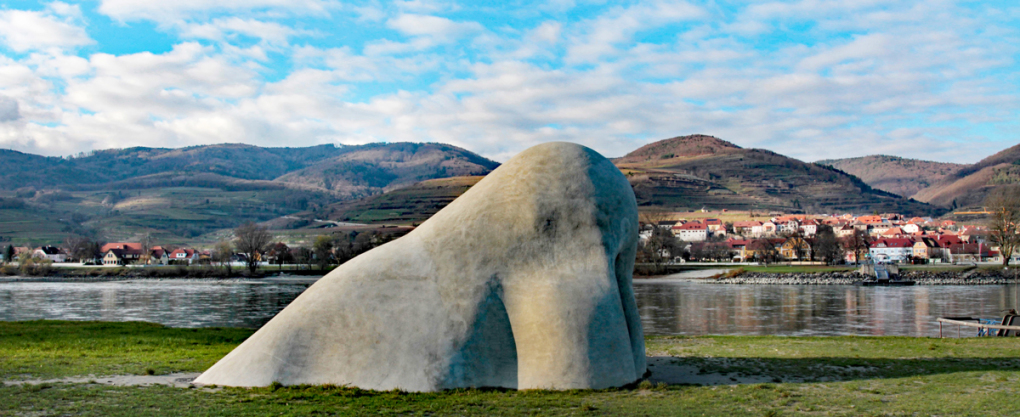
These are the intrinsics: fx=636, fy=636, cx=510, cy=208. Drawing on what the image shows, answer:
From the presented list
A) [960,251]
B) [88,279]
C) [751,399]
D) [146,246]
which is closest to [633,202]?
[751,399]

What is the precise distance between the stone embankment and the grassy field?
2984 inches

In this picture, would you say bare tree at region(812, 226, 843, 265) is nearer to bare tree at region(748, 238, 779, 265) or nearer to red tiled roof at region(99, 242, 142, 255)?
bare tree at region(748, 238, 779, 265)

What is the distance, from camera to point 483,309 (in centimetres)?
1333

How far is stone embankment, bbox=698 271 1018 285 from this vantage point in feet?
285

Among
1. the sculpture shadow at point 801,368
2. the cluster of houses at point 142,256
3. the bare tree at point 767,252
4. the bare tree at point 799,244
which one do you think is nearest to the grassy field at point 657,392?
the sculpture shadow at point 801,368

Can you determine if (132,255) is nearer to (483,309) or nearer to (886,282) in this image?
(886,282)

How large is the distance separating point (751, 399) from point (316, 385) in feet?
28.2

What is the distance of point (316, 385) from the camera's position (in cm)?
1288

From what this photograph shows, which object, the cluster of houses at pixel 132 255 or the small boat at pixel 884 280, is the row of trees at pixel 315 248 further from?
the small boat at pixel 884 280

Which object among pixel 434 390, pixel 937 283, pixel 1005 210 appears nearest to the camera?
pixel 434 390

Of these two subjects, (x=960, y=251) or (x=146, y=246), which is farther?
(x=146, y=246)

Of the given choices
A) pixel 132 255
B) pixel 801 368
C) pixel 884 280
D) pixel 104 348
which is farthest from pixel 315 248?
pixel 801 368

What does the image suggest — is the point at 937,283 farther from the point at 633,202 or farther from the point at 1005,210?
the point at 633,202

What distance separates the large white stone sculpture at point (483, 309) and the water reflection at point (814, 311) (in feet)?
69.6
